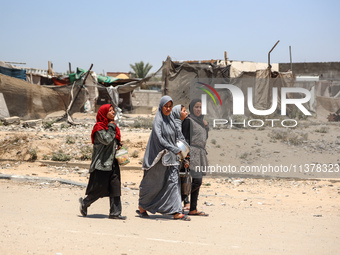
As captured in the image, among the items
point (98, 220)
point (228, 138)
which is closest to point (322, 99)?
point (228, 138)

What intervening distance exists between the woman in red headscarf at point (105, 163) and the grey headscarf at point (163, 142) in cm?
41

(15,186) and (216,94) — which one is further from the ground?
(216,94)

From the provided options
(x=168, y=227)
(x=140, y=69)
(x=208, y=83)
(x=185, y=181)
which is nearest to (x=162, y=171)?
(x=185, y=181)

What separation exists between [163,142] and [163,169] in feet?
1.12

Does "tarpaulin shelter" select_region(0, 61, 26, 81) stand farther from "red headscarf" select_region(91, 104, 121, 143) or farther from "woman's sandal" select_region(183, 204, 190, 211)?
"red headscarf" select_region(91, 104, 121, 143)

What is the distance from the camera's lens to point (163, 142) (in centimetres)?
582

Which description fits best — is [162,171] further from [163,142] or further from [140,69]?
[140,69]

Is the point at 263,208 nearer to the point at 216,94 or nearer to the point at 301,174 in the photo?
the point at 301,174

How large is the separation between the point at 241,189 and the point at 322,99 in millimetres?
9199

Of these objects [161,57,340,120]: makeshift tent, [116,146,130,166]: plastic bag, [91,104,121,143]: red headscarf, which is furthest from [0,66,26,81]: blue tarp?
[116,146,130,166]: plastic bag

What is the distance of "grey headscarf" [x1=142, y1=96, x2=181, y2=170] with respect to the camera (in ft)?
19.1

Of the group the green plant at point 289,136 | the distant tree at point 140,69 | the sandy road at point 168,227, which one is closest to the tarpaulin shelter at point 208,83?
the green plant at point 289,136

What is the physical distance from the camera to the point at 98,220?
5.54 m

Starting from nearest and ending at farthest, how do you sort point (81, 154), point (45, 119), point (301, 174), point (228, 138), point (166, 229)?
point (166, 229), point (301, 174), point (81, 154), point (228, 138), point (45, 119)
